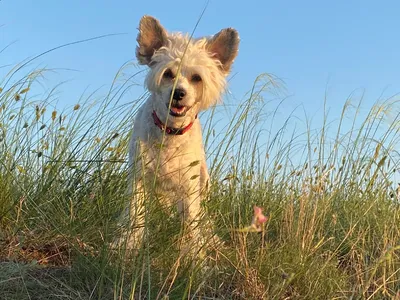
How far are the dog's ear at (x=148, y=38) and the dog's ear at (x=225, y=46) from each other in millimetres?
372

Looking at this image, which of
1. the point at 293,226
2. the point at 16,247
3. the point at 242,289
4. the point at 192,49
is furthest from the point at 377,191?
the point at 16,247

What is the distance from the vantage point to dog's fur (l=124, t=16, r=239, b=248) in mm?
3301

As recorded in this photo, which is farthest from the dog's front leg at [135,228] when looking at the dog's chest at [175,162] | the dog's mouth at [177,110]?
the dog's mouth at [177,110]

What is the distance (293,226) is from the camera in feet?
8.59

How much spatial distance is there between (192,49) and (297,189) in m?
1.37

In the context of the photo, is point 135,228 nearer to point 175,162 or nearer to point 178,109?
point 175,162

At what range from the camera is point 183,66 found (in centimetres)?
348

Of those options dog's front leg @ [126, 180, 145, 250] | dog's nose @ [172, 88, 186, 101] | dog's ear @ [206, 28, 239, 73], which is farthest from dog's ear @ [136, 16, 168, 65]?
dog's front leg @ [126, 180, 145, 250]

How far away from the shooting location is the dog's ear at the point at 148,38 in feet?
11.4

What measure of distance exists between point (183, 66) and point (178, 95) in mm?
314

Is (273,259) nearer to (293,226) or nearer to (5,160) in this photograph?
(293,226)

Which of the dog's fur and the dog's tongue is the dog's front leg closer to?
the dog's fur

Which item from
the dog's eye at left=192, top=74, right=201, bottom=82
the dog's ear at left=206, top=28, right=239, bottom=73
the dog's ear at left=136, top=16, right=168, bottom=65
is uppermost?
the dog's ear at left=206, top=28, right=239, bottom=73

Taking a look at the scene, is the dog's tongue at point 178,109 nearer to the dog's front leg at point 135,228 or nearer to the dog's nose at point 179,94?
the dog's nose at point 179,94
